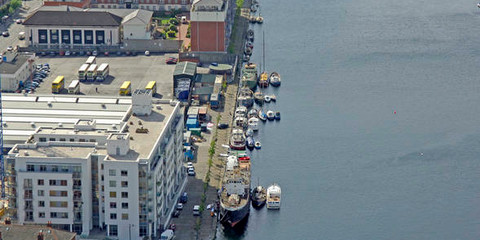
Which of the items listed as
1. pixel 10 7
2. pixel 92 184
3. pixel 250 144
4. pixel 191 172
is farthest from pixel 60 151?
pixel 10 7

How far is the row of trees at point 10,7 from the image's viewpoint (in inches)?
6122

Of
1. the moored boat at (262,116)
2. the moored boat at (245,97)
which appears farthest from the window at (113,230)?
the moored boat at (245,97)

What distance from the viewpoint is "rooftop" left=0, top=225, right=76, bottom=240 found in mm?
80750

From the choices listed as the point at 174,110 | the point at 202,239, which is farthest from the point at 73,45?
the point at 202,239

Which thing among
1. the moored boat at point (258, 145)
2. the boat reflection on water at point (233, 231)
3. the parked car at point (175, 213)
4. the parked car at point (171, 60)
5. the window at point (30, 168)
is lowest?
the boat reflection on water at point (233, 231)

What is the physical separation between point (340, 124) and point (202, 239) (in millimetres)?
30869

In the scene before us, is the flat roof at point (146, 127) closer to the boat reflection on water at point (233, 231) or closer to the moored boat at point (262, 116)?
the boat reflection on water at point (233, 231)

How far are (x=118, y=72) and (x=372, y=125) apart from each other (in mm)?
29029

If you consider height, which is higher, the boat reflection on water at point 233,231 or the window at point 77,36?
the window at point 77,36

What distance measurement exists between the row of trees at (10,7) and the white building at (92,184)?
63.7 m

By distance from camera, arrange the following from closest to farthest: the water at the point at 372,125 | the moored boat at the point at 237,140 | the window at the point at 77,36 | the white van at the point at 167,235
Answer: the white van at the point at 167,235
the water at the point at 372,125
the moored boat at the point at 237,140
the window at the point at 77,36

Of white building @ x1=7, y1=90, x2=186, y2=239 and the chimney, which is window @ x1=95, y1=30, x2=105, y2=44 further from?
white building @ x1=7, y1=90, x2=186, y2=239

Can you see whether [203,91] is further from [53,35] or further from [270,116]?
[53,35]

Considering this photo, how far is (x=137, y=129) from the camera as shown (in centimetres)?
9712
